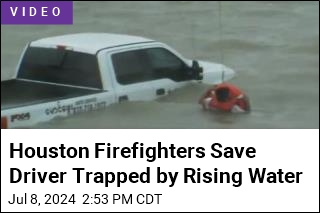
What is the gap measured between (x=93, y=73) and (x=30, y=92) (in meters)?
1.00

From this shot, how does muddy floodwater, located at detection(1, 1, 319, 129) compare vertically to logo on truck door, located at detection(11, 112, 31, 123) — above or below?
above

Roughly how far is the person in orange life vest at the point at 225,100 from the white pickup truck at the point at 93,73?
50 centimetres

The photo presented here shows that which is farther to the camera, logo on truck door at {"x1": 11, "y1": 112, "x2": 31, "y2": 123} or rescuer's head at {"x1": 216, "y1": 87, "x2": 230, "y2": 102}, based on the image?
rescuer's head at {"x1": 216, "y1": 87, "x2": 230, "y2": 102}

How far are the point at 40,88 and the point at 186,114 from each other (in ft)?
6.20


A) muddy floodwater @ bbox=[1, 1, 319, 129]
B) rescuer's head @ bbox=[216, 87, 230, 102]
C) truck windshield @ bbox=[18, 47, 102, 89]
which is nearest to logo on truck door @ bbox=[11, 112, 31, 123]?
muddy floodwater @ bbox=[1, 1, 319, 129]

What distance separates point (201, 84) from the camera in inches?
516

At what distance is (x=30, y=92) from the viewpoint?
484 inches

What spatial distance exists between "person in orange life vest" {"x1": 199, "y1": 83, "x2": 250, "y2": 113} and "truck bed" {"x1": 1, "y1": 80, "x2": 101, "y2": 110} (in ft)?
5.13

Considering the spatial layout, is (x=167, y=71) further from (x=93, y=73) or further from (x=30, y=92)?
(x=30, y=92)

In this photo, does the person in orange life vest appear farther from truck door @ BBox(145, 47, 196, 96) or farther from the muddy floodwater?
truck door @ BBox(145, 47, 196, 96)

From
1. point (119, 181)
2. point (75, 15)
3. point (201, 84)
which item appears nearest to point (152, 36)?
point (75, 15)

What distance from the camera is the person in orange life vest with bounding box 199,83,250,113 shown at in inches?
479

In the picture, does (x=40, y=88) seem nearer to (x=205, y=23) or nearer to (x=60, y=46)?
(x=60, y=46)

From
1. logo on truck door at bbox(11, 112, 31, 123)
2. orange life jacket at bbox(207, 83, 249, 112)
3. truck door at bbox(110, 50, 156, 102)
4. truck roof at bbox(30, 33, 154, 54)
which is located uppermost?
truck roof at bbox(30, 33, 154, 54)
